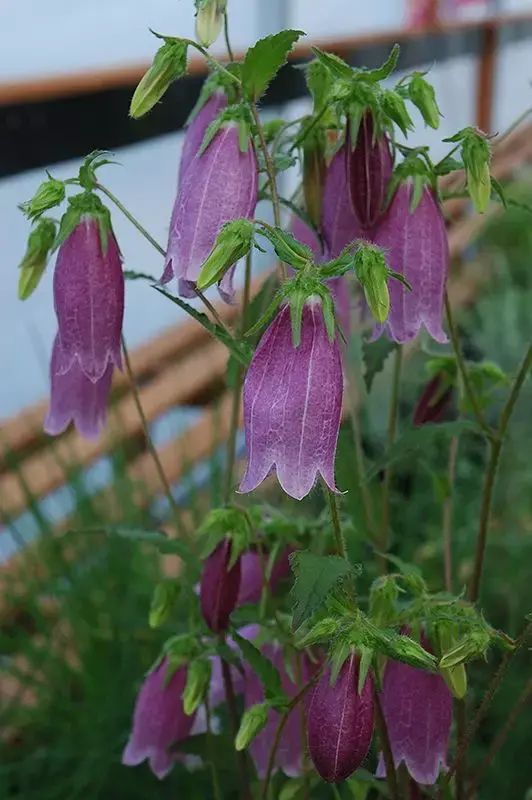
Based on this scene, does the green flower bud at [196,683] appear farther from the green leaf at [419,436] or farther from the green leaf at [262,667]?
the green leaf at [419,436]

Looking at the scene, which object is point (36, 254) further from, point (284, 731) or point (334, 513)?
point (284, 731)

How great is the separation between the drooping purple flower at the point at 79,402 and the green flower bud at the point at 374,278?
0.61 ft

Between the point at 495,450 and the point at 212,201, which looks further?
the point at 495,450

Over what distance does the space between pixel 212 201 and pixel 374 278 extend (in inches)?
3.5

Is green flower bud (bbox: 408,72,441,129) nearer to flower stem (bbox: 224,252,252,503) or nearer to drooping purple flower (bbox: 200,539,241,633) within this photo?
flower stem (bbox: 224,252,252,503)

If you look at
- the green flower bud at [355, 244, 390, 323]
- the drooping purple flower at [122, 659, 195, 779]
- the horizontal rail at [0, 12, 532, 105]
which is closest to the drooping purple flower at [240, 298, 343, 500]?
the green flower bud at [355, 244, 390, 323]

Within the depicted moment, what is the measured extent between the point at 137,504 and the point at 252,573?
45cm

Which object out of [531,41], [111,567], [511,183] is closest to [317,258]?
[111,567]

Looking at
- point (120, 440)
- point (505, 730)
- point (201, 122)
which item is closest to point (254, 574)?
point (505, 730)

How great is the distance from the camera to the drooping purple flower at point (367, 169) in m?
0.43

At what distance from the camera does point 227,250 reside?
0.37 m

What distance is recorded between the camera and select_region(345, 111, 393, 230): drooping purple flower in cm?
43

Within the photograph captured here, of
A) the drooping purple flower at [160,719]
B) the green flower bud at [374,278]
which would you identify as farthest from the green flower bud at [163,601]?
the green flower bud at [374,278]

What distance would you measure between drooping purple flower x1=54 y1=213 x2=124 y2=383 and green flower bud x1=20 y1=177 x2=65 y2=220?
20 mm
